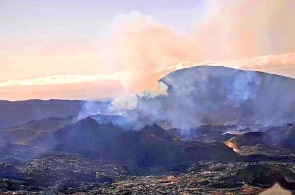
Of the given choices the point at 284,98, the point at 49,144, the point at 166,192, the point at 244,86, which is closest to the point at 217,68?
the point at 244,86

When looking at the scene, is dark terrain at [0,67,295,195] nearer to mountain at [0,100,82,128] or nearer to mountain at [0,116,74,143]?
mountain at [0,116,74,143]

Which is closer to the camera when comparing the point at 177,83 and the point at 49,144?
the point at 49,144

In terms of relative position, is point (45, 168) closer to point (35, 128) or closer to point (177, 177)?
point (177, 177)

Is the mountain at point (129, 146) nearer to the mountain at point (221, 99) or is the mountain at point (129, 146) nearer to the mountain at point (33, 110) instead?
the mountain at point (221, 99)

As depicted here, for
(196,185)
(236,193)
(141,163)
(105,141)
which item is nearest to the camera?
(236,193)

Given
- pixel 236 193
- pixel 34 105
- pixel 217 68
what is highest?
pixel 217 68

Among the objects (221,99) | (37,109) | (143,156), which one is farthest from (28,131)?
(221,99)

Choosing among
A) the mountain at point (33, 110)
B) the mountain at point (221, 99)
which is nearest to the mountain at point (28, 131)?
the mountain at point (33, 110)

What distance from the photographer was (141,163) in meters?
88.2

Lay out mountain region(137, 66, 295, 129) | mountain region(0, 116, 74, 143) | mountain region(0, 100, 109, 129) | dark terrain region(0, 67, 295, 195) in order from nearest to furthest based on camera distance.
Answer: dark terrain region(0, 67, 295, 195) → mountain region(0, 116, 74, 143) → mountain region(0, 100, 109, 129) → mountain region(137, 66, 295, 129)

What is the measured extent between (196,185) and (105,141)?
34.2 meters

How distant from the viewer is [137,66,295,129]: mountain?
6811 inches

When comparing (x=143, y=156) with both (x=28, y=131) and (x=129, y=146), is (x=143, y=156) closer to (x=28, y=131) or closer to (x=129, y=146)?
(x=129, y=146)

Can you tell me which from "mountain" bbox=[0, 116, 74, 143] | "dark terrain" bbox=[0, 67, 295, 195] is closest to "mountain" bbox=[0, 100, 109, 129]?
"dark terrain" bbox=[0, 67, 295, 195]
